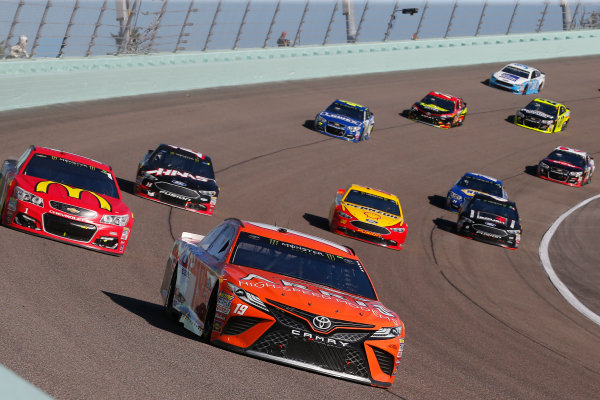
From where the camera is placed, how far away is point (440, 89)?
48219 mm

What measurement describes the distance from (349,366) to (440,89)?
4016 centimetres

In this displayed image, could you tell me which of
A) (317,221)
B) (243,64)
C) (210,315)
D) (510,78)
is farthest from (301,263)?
(510,78)

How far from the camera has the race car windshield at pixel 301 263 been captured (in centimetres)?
995

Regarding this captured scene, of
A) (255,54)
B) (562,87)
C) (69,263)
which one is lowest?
(69,263)

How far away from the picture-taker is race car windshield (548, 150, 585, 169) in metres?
37.5

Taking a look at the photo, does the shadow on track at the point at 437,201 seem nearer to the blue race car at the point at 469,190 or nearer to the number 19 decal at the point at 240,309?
the blue race car at the point at 469,190

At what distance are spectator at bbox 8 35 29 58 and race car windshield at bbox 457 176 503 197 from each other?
1347 cm

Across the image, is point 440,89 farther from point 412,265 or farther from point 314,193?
point 412,265

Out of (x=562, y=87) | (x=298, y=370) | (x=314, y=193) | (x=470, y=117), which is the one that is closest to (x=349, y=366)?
(x=298, y=370)

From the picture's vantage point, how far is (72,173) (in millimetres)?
15758

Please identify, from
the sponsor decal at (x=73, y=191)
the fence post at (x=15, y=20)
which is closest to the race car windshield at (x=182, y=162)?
the sponsor decal at (x=73, y=191)

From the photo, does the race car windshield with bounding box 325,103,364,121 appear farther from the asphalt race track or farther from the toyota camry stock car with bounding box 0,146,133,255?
the toyota camry stock car with bounding box 0,146,133,255

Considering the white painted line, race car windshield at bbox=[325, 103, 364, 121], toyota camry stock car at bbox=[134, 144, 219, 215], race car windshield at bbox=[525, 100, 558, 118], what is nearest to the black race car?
the white painted line

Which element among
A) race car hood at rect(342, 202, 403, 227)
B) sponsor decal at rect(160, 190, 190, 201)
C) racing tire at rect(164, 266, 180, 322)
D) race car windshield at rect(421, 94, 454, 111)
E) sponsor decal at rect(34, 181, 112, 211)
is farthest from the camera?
race car windshield at rect(421, 94, 454, 111)
